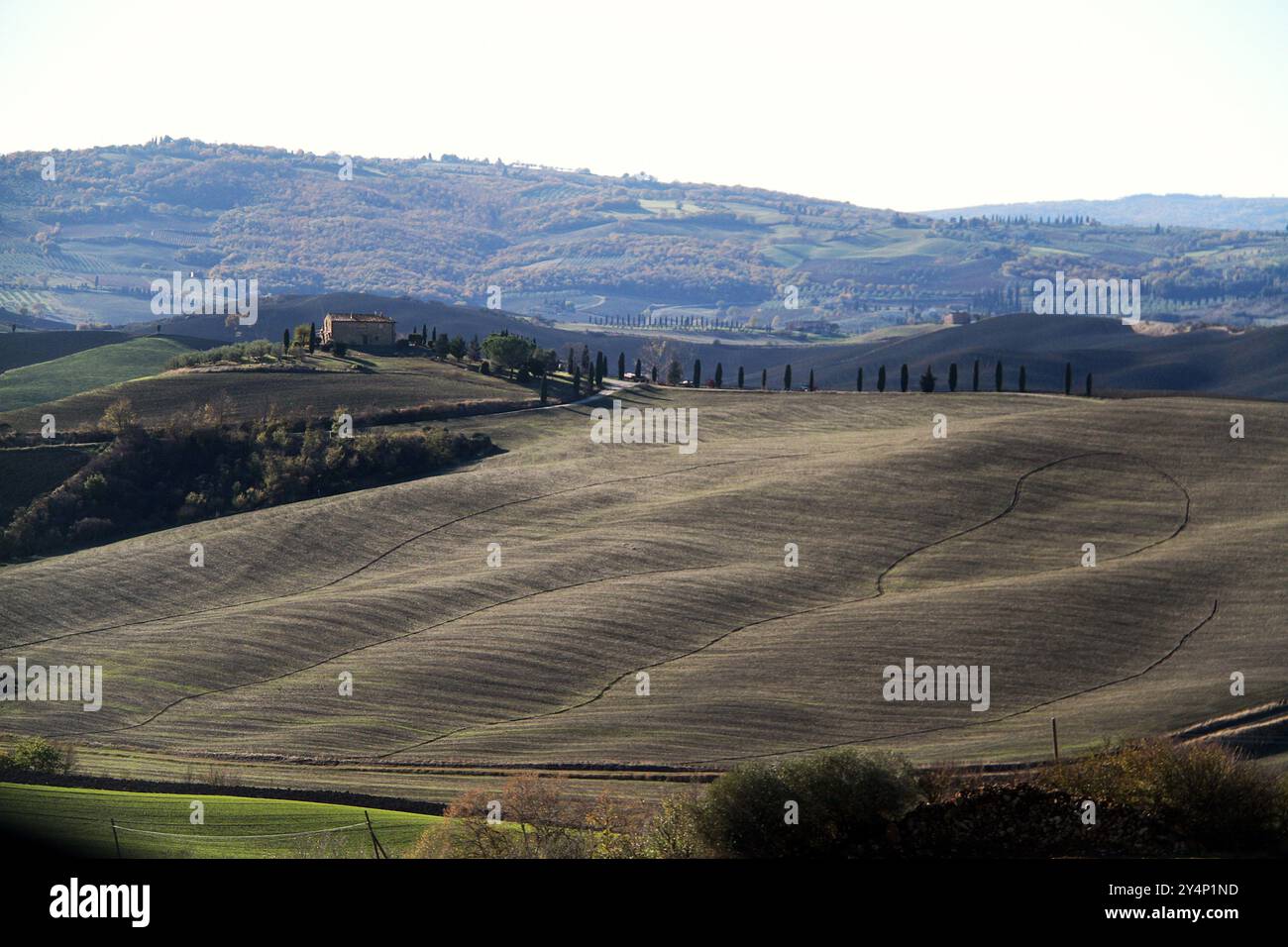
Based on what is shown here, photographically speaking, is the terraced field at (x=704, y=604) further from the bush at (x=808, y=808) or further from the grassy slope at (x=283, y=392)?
the bush at (x=808, y=808)

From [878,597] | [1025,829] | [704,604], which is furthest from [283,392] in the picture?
[1025,829]

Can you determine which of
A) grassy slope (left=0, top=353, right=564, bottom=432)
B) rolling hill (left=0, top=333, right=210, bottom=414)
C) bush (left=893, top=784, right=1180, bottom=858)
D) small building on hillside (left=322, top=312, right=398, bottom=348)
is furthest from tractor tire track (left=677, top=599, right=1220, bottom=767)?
rolling hill (left=0, top=333, right=210, bottom=414)

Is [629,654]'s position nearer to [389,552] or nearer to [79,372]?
[389,552]

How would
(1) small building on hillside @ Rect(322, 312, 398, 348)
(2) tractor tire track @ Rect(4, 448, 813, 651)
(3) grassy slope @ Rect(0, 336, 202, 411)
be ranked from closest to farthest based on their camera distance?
(2) tractor tire track @ Rect(4, 448, 813, 651) → (3) grassy slope @ Rect(0, 336, 202, 411) → (1) small building on hillside @ Rect(322, 312, 398, 348)

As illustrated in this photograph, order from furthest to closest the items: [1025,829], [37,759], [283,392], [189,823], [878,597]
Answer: [283,392]
[878,597]
[37,759]
[189,823]
[1025,829]

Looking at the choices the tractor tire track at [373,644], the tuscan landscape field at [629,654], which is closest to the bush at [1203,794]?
the tuscan landscape field at [629,654]

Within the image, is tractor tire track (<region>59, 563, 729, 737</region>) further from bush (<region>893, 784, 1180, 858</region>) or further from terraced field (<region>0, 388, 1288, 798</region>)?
bush (<region>893, 784, 1180, 858</region>)

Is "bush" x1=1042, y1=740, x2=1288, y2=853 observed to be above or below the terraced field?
above
